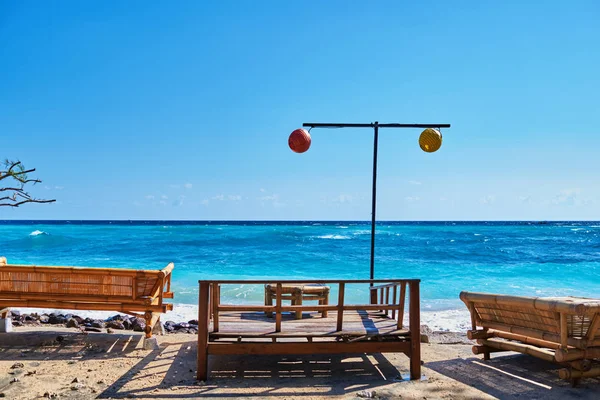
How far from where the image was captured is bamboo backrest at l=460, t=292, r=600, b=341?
220 inches

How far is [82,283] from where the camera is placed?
7934 millimetres

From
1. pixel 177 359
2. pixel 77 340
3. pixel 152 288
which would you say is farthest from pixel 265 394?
Answer: pixel 77 340

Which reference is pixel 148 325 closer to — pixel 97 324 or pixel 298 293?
pixel 298 293

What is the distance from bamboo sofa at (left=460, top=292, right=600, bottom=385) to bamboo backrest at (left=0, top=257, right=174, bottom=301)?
5060 millimetres

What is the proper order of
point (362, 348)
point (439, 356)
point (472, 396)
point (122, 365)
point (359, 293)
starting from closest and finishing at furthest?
point (472, 396) < point (362, 348) < point (122, 365) < point (439, 356) < point (359, 293)

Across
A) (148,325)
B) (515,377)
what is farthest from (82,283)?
(515,377)

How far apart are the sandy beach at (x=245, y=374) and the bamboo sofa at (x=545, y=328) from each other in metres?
0.30

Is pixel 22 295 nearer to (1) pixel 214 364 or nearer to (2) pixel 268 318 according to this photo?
(1) pixel 214 364

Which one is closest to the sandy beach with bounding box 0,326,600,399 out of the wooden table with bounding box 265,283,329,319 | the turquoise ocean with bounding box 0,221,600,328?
the wooden table with bounding box 265,283,329,319

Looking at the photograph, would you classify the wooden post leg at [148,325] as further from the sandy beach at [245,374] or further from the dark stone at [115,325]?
the dark stone at [115,325]

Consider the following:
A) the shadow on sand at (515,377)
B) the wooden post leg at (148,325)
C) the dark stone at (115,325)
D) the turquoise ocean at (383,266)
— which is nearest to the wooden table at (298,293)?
the wooden post leg at (148,325)

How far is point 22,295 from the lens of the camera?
7863 mm

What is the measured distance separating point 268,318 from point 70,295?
330 centimetres

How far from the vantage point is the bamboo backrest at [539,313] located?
18.3ft
